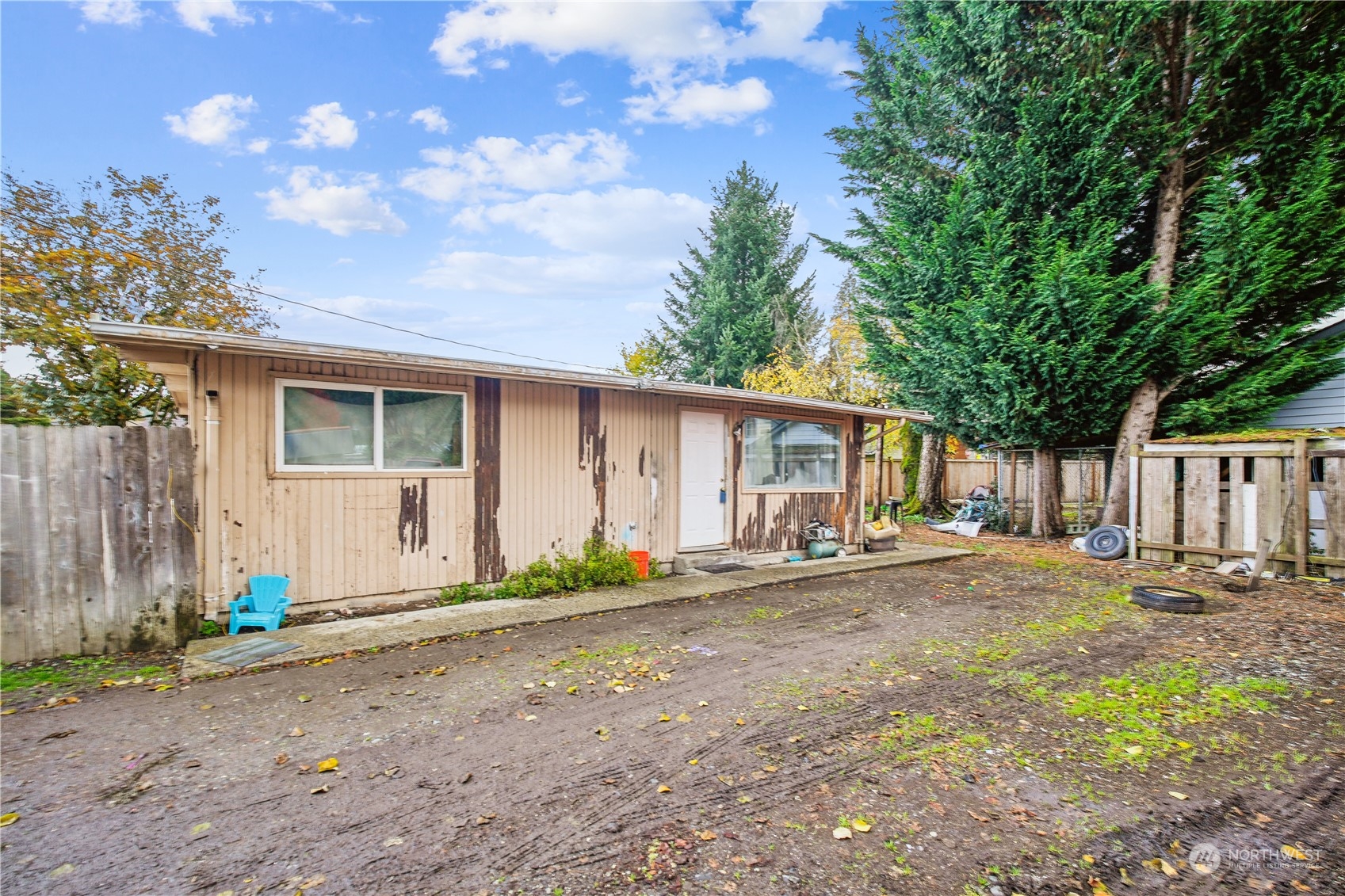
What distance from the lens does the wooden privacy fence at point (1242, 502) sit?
25.1 ft

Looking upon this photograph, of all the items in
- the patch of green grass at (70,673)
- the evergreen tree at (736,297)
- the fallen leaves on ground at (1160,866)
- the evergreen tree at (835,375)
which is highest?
the evergreen tree at (736,297)

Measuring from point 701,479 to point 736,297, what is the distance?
19297 mm

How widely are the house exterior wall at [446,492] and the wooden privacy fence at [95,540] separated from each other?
16.4 inches

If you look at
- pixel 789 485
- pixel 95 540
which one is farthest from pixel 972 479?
pixel 95 540

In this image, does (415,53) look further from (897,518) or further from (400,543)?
(897,518)

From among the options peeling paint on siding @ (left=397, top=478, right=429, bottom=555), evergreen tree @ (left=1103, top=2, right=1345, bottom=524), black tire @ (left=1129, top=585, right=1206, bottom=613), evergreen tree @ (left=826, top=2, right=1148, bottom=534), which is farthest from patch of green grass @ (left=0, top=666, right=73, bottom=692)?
evergreen tree @ (left=1103, top=2, right=1345, bottom=524)

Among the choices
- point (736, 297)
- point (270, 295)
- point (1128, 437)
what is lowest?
point (1128, 437)

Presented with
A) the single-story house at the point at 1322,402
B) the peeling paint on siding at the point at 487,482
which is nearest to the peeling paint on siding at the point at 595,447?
the peeling paint on siding at the point at 487,482

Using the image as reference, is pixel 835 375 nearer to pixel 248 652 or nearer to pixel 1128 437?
pixel 1128 437

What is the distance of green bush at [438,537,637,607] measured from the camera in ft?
21.2

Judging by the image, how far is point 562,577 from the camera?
698 cm

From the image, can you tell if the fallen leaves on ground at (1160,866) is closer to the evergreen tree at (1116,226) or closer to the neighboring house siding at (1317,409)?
the evergreen tree at (1116,226)

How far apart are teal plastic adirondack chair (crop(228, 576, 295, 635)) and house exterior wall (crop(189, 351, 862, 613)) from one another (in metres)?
0.15

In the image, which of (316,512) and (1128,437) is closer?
(316,512)
